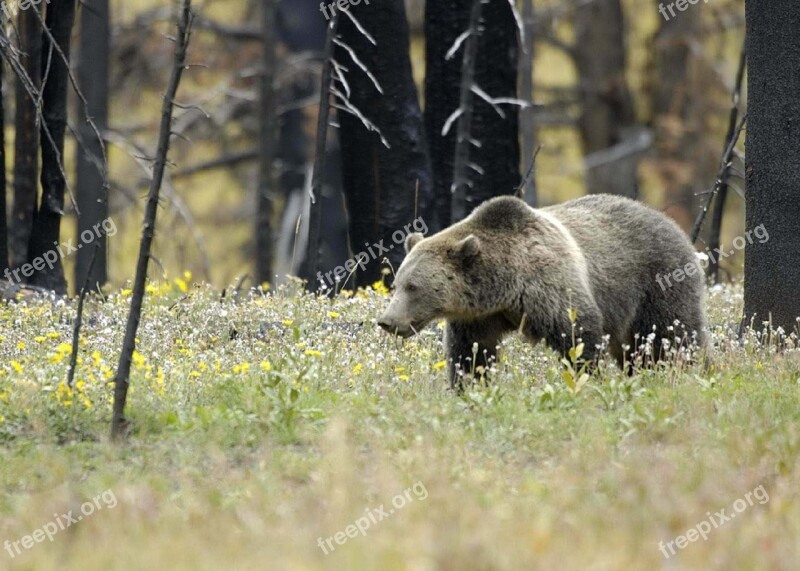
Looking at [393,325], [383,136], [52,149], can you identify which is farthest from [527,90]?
[393,325]

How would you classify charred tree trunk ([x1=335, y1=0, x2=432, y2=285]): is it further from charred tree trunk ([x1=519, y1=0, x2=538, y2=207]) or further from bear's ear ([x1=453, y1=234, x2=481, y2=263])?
bear's ear ([x1=453, y1=234, x2=481, y2=263])

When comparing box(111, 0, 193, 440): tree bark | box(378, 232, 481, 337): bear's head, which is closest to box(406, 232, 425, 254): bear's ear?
box(378, 232, 481, 337): bear's head

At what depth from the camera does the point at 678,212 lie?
26.2 metres

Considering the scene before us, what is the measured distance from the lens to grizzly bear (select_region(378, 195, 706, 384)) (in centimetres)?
895

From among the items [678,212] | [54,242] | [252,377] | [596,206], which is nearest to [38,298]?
[54,242]

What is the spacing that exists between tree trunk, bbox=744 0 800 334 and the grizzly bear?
563 mm

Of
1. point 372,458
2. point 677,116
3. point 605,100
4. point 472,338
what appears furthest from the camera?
point 605,100

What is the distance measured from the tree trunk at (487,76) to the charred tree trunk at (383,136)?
0.68 metres

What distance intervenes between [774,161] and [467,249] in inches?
108

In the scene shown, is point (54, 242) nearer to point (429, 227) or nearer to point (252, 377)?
point (429, 227)

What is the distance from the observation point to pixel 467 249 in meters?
9.08

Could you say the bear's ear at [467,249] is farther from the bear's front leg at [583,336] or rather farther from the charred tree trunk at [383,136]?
the charred tree trunk at [383,136]

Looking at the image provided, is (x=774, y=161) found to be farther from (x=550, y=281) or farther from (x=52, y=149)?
(x=52, y=149)

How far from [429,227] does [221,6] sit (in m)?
20.9
